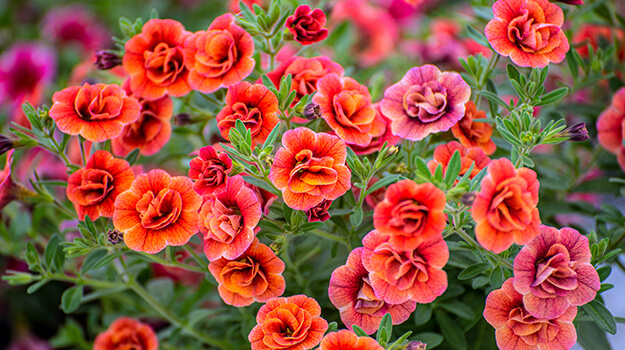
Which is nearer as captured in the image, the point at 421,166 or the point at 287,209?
the point at 421,166

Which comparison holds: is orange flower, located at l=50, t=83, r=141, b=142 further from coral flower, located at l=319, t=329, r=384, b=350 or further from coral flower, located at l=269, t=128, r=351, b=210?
coral flower, located at l=319, t=329, r=384, b=350

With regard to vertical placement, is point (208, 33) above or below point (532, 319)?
above

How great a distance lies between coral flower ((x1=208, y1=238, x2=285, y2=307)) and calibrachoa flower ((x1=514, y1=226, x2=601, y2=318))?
12.2 inches

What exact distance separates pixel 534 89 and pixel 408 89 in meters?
0.19

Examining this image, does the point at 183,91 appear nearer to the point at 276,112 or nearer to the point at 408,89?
the point at 276,112

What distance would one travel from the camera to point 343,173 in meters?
0.65

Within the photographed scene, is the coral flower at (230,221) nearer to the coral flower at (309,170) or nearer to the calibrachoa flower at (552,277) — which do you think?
the coral flower at (309,170)

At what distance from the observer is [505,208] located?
1.84ft

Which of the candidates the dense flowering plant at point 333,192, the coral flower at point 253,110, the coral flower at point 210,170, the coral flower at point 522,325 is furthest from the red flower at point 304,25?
the coral flower at point 522,325

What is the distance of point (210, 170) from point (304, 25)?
0.93ft

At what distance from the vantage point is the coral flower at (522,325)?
0.64 m

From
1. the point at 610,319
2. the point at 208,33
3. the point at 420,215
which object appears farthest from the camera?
the point at 208,33

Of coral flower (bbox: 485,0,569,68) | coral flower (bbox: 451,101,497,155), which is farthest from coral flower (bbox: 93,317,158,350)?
coral flower (bbox: 485,0,569,68)

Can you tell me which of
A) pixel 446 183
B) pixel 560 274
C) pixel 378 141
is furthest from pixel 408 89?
pixel 560 274
